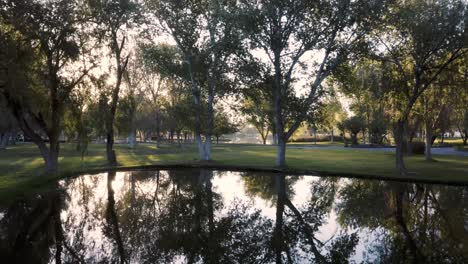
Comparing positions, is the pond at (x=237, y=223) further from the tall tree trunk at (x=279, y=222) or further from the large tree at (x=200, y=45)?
the large tree at (x=200, y=45)

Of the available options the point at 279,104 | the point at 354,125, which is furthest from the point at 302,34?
the point at 354,125

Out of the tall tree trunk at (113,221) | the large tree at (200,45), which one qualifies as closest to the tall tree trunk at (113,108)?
A: the large tree at (200,45)

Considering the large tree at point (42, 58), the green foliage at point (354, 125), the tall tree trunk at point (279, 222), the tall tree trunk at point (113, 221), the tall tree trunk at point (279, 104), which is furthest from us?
the green foliage at point (354, 125)

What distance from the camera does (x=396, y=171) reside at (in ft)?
83.5

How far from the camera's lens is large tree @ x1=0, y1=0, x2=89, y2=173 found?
16.9m

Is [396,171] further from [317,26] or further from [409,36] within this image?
[317,26]

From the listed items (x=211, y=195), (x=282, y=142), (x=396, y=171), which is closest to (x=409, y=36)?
(x=396, y=171)

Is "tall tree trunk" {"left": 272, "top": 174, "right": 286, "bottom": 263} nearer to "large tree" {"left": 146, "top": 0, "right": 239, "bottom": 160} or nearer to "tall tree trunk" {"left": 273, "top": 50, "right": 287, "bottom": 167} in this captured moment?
"tall tree trunk" {"left": 273, "top": 50, "right": 287, "bottom": 167}

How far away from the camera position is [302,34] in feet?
88.2

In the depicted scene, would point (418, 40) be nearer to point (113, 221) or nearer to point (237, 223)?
point (237, 223)

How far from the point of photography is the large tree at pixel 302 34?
86.2ft

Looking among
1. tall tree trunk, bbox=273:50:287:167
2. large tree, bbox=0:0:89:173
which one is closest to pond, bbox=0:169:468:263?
large tree, bbox=0:0:89:173

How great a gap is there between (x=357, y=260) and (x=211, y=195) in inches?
394

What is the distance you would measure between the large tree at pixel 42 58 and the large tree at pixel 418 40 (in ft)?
69.5
